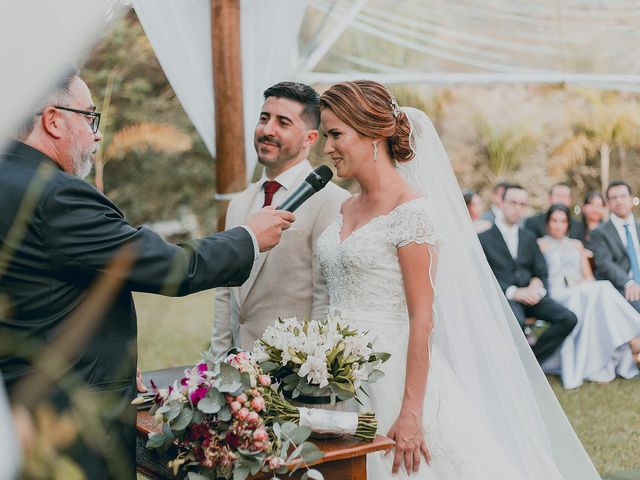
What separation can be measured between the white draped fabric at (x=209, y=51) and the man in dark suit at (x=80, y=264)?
7.29 ft

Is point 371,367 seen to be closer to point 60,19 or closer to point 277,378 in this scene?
point 277,378

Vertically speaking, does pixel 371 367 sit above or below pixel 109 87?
below

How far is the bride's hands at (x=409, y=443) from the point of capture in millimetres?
2896

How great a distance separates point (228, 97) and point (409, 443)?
2.41 metres

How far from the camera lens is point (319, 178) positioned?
2.86 m

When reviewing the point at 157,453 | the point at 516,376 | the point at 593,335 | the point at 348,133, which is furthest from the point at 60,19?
the point at 593,335

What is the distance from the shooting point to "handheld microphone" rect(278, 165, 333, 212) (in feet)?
8.91

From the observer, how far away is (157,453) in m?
2.40

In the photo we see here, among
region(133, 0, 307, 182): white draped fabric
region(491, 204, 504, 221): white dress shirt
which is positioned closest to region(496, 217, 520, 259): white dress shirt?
region(491, 204, 504, 221): white dress shirt

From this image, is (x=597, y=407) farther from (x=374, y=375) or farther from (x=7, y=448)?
(x=7, y=448)

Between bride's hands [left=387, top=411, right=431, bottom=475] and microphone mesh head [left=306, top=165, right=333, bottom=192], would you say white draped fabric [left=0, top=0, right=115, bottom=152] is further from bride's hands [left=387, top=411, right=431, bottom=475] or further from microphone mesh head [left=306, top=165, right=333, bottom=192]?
bride's hands [left=387, top=411, right=431, bottom=475]

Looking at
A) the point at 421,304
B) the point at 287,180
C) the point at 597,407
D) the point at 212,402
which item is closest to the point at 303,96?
the point at 287,180

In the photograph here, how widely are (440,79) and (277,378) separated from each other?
5271 mm

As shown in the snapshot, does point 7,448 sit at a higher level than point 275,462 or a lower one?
higher
